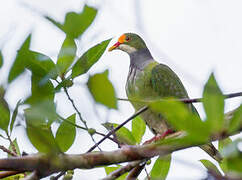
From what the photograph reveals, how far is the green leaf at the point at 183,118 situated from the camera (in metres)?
0.94

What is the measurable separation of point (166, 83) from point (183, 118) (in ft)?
9.51

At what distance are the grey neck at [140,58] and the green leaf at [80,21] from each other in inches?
116

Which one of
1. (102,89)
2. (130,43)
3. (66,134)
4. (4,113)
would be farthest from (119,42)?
(102,89)

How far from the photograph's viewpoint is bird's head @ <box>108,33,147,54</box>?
4700 mm

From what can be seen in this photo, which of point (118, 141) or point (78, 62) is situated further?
point (118, 141)

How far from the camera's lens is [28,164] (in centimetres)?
129

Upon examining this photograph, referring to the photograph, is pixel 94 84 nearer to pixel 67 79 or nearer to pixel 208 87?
pixel 208 87

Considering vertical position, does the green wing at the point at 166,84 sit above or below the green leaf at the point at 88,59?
below

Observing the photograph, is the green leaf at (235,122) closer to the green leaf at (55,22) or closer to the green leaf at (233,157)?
the green leaf at (233,157)

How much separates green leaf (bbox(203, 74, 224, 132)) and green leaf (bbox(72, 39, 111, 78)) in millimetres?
657

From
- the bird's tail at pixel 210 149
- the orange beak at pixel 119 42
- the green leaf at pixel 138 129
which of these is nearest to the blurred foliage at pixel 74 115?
the green leaf at pixel 138 129

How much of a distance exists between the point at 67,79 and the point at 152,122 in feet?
7.04

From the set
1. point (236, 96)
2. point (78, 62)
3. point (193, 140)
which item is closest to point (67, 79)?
point (78, 62)

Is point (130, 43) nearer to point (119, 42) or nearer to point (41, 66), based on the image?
point (119, 42)
